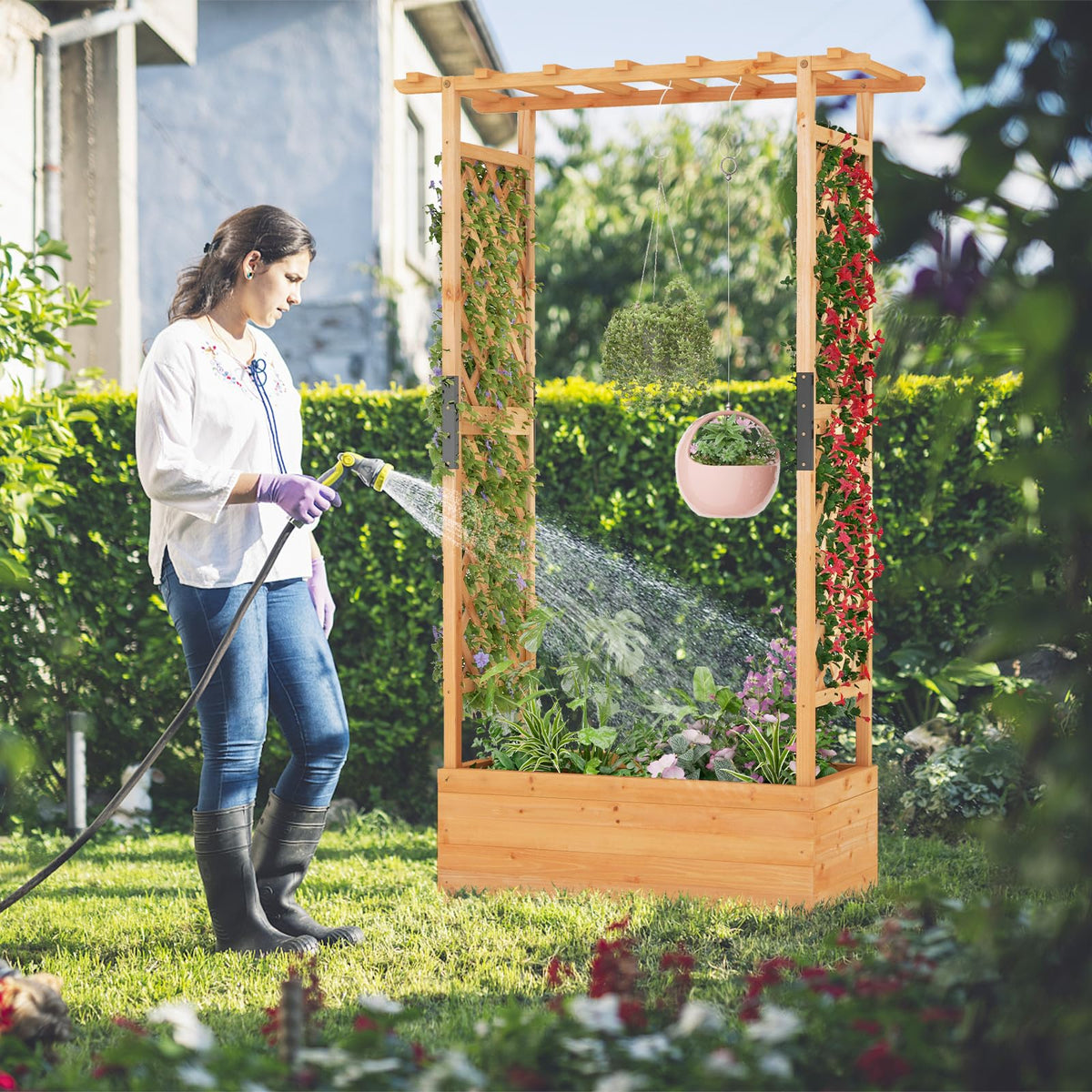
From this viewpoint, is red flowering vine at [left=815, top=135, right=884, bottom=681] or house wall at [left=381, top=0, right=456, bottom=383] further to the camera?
house wall at [left=381, top=0, right=456, bottom=383]

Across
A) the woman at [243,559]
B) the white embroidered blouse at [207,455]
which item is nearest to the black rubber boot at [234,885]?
the woman at [243,559]

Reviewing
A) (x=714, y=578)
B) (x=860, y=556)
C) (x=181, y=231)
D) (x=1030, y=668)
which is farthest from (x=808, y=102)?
(x=181, y=231)

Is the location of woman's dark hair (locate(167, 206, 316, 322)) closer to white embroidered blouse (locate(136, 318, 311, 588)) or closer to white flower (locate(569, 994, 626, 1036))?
white embroidered blouse (locate(136, 318, 311, 588))

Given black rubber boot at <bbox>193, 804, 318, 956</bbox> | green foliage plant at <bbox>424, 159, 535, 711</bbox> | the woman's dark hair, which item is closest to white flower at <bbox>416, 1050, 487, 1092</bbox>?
black rubber boot at <bbox>193, 804, 318, 956</bbox>

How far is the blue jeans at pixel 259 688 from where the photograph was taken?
356cm

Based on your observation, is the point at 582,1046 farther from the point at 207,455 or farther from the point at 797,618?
the point at 797,618

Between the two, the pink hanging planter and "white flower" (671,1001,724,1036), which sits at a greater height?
the pink hanging planter

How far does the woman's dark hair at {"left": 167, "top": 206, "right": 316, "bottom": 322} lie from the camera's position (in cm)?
366

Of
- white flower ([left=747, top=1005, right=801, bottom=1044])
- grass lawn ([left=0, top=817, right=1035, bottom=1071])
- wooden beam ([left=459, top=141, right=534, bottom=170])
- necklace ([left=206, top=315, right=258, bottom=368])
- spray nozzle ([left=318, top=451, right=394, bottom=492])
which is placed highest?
wooden beam ([left=459, top=141, right=534, bottom=170])

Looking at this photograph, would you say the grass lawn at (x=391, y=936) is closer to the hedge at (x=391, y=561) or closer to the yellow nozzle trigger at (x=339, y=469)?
the hedge at (x=391, y=561)

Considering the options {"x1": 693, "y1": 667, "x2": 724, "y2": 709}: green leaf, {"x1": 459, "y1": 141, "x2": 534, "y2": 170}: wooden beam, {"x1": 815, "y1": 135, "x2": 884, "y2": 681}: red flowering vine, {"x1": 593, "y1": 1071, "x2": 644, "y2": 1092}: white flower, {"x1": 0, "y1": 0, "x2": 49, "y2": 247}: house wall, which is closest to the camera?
{"x1": 593, "y1": 1071, "x2": 644, "y2": 1092}: white flower

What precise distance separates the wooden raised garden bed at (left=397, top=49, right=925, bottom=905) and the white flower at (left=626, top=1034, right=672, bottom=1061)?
1.97m

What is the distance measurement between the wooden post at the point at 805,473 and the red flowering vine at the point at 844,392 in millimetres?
87

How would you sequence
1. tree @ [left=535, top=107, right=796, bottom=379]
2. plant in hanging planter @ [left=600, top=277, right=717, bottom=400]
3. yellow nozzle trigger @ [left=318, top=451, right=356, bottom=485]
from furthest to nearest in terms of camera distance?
tree @ [left=535, top=107, right=796, bottom=379] < plant in hanging planter @ [left=600, top=277, right=717, bottom=400] < yellow nozzle trigger @ [left=318, top=451, right=356, bottom=485]
